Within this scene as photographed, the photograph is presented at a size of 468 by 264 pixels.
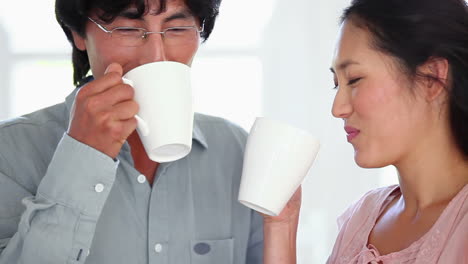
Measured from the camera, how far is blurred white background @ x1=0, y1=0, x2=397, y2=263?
3250 millimetres

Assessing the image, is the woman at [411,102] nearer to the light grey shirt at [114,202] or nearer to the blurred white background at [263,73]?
the light grey shirt at [114,202]

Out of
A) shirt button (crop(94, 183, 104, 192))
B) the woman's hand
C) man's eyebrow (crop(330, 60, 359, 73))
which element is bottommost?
the woman's hand

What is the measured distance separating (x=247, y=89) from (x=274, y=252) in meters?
2.02

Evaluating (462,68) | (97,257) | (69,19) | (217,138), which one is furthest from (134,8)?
(462,68)

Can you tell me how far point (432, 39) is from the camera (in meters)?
1.21

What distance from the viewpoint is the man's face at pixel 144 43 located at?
4.22 ft

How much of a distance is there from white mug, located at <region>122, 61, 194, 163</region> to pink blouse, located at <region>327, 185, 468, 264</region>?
418 mm

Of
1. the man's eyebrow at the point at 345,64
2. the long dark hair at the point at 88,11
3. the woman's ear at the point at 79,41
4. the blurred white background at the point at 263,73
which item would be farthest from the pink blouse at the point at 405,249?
the blurred white background at the point at 263,73

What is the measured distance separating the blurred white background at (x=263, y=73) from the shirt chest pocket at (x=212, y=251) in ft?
6.16

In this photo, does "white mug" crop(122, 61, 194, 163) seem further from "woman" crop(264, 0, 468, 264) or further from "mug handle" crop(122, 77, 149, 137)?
"woman" crop(264, 0, 468, 264)

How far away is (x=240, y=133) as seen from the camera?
155cm

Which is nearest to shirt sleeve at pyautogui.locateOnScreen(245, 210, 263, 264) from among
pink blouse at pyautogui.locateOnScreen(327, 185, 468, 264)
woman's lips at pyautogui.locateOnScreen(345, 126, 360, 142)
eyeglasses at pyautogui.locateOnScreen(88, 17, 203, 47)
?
pink blouse at pyautogui.locateOnScreen(327, 185, 468, 264)

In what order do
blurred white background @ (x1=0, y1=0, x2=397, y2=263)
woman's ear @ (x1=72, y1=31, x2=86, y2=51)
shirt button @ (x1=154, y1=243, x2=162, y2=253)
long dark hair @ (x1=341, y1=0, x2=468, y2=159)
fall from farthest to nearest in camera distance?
blurred white background @ (x1=0, y1=0, x2=397, y2=263)
woman's ear @ (x1=72, y1=31, x2=86, y2=51)
shirt button @ (x1=154, y1=243, x2=162, y2=253)
long dark hair @ (x1=341, y1=0, x2=468, y2=159)

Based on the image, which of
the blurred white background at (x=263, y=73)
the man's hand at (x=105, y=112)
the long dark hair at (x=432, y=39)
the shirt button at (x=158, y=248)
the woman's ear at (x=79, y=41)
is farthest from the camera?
the blurred white background at (x=263, y=73)
